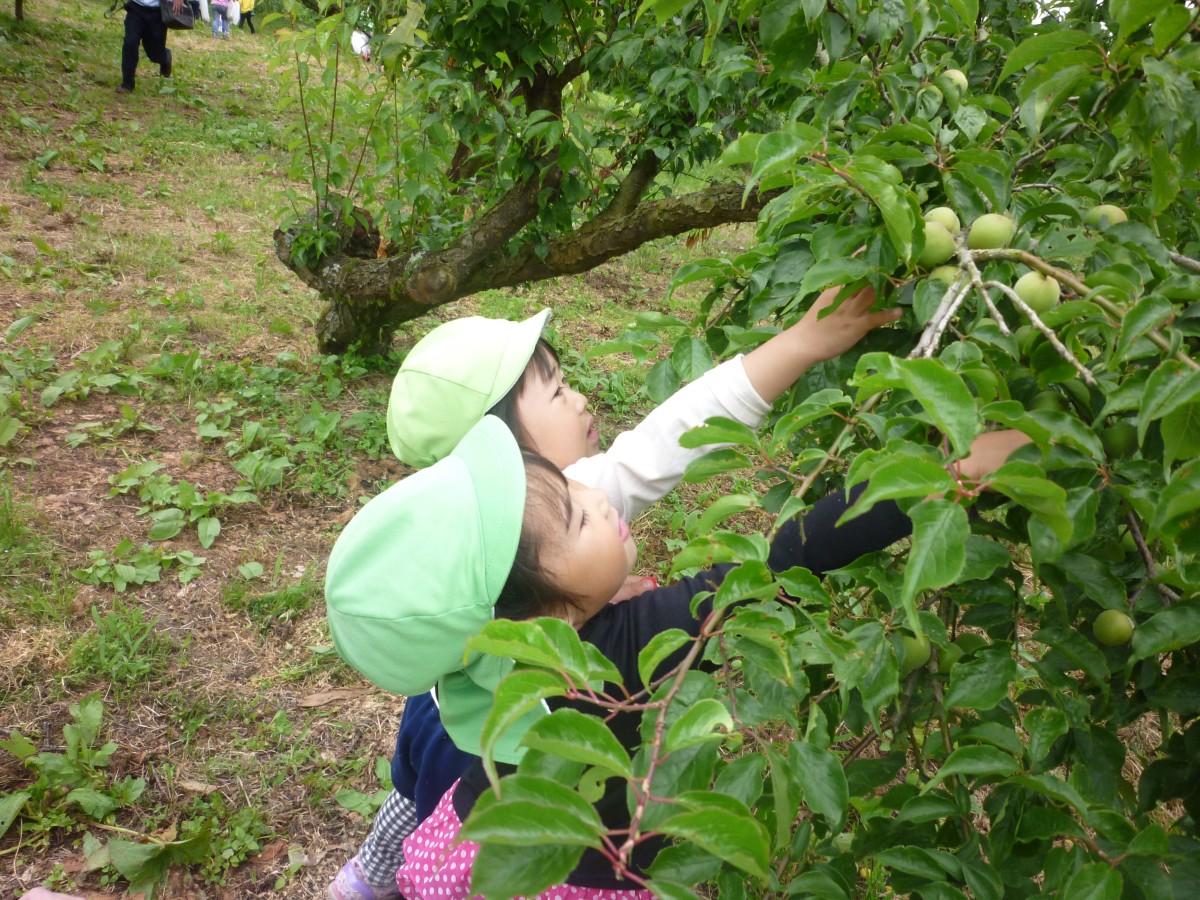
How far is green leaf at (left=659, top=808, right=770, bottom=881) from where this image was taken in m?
0.49

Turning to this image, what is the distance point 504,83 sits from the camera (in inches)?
126

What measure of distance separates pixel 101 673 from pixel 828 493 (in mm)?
2003

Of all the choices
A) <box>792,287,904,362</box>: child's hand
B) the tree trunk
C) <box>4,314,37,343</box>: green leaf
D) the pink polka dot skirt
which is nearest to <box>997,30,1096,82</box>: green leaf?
<box>792,287,904,362</box>: child's hand

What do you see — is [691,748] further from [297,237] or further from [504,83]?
[297,237]

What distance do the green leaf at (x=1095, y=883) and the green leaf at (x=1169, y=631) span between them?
0.18 meters

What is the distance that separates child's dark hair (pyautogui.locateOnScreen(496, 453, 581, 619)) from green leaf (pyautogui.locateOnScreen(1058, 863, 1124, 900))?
0.68 m

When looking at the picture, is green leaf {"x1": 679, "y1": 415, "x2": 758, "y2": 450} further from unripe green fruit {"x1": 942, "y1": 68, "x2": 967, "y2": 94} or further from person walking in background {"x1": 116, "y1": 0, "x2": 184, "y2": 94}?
person walking in background {"x1": 116, "y1": 0, "x2": 184, "y2": 94}

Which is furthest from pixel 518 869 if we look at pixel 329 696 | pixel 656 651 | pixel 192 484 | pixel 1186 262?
pixel 192 484

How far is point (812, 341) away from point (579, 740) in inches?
33.0

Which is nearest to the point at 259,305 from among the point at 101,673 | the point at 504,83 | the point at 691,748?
the point at 504,83

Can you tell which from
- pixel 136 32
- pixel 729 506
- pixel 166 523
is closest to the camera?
pixel 729 506

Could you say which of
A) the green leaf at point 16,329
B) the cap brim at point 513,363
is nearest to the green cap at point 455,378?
the cap brim at point 513,363

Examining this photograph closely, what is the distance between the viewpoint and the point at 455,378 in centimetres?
147

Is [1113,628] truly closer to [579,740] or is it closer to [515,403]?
[579,740]
